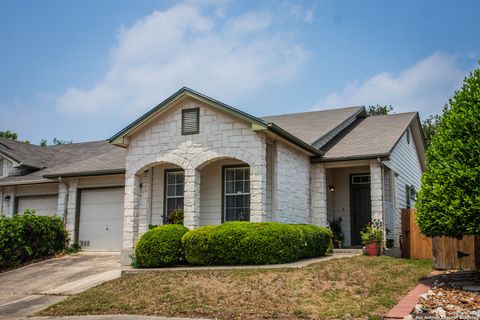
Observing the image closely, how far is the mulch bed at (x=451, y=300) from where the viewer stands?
23.8 feet

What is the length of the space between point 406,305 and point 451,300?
31.8 inches

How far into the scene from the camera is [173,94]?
48.5ft

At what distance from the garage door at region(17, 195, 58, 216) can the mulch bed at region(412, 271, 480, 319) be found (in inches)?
589

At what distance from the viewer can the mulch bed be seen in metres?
7.26

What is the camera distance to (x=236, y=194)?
50.4 feet

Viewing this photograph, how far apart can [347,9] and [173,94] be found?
17.7 ft

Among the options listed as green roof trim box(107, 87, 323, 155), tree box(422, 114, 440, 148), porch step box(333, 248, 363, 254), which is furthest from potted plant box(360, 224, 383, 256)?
tree box(422, 114, 440, 148)

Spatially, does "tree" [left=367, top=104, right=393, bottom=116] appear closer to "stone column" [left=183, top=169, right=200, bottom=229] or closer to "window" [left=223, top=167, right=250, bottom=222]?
"window" [left=223, top=167, right=250, bottom=222]

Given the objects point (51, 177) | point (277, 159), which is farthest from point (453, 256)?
point (51, 177)

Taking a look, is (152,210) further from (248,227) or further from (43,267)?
(248,227)

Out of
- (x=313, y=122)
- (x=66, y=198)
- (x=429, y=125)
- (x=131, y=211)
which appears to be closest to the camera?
(x=131, y=211)

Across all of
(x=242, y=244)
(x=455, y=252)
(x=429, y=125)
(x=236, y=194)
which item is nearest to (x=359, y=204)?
(x=236, y=194)

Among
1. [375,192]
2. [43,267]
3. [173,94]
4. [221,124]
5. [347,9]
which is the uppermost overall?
[347,9]

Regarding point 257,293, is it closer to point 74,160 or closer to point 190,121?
point 190,121
